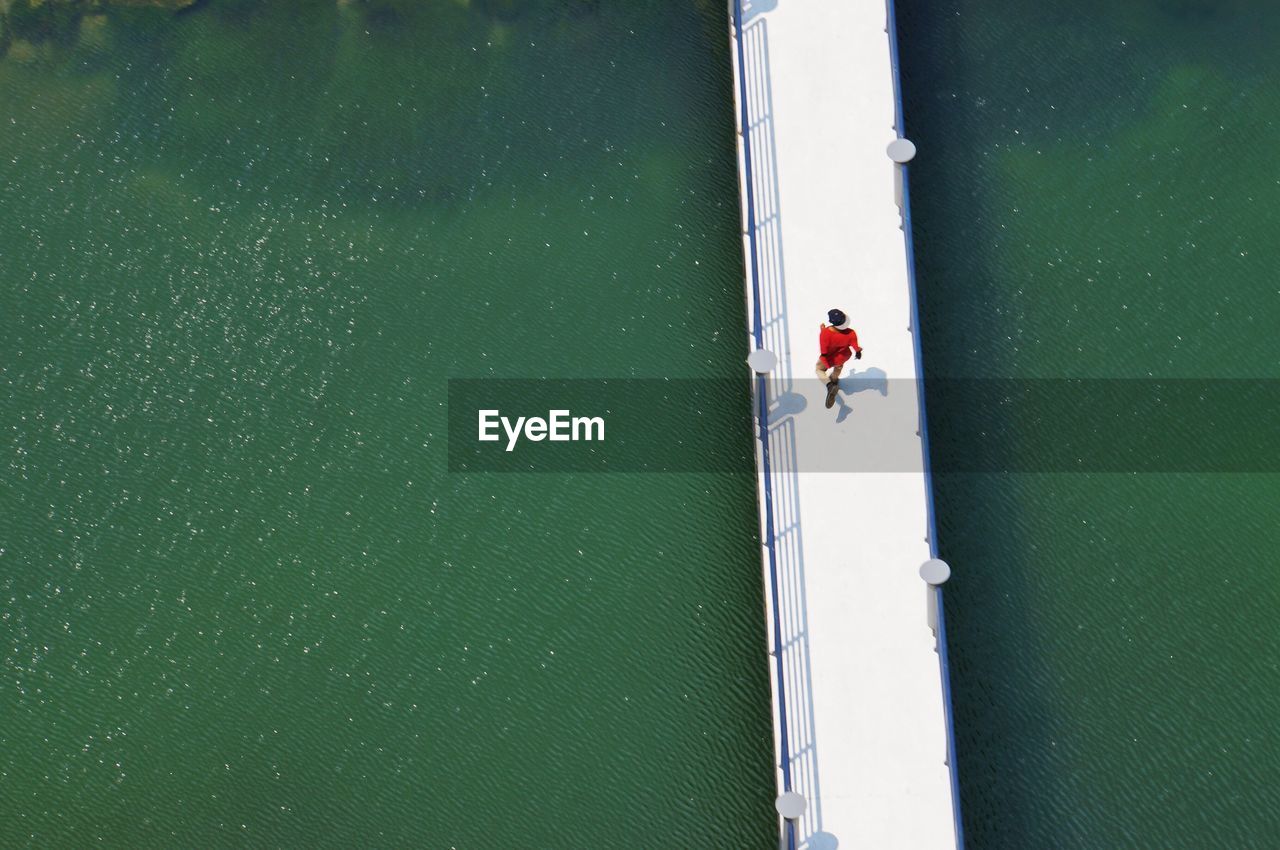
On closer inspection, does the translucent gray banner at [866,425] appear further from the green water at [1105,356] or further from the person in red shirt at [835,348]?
the person in red shirt at [835,348]

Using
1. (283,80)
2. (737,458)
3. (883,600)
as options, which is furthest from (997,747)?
(283,80)

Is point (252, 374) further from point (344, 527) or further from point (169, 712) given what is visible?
point (169, 712)

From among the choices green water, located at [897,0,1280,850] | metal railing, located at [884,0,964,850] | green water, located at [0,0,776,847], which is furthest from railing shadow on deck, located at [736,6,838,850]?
green water, located at [897,0,1280,850]

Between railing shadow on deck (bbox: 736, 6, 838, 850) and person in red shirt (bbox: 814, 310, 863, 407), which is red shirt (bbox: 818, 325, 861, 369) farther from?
railing shadow on deck (bbox: 736, 6, 838, 850)

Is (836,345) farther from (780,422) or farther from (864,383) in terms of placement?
(780,422)

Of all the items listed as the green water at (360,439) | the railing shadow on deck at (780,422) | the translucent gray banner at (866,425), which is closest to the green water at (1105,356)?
the translucent gray banner at (866,425)
